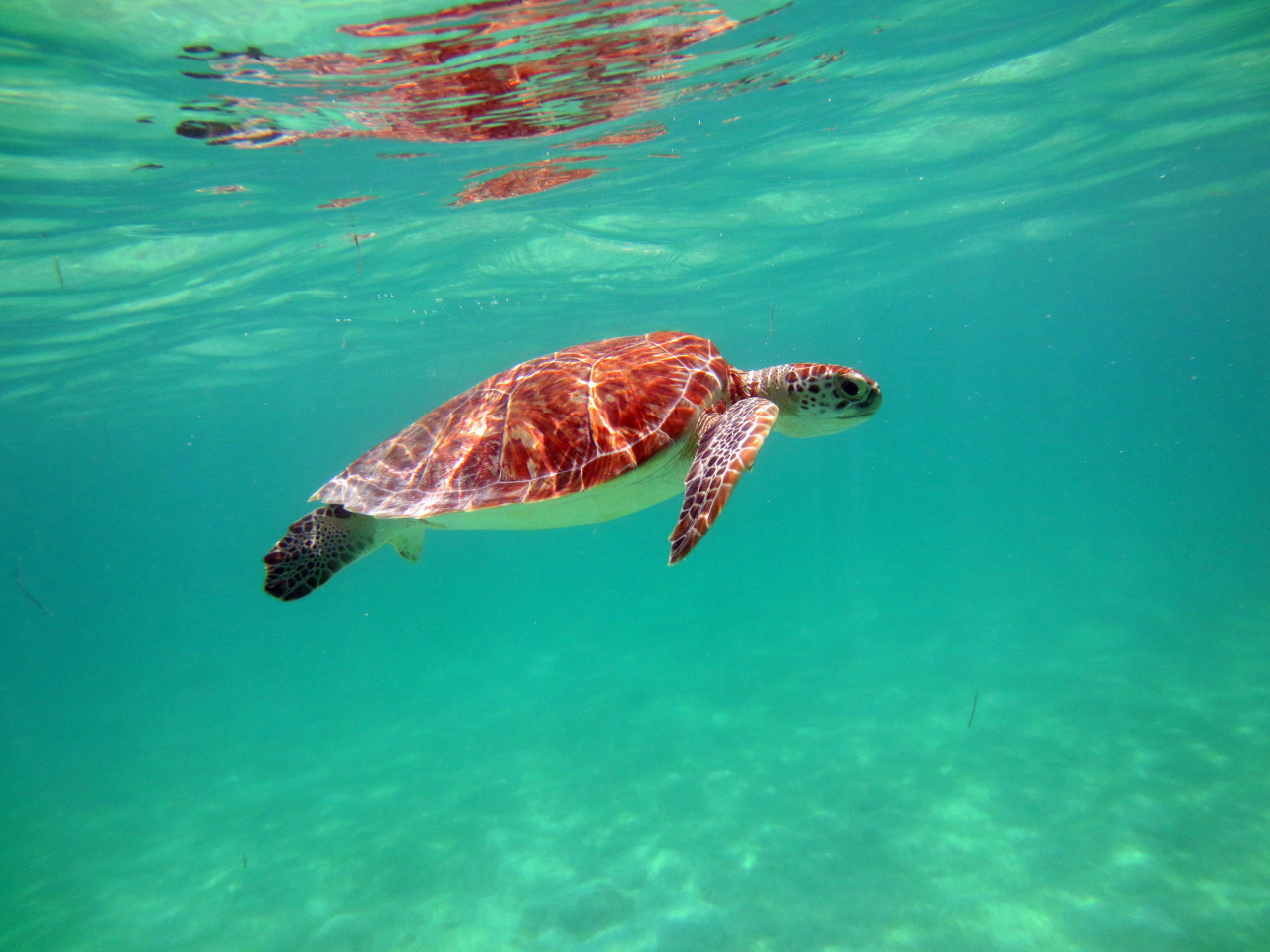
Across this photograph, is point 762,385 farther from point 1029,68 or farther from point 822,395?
point 1029,68

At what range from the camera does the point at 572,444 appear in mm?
4469

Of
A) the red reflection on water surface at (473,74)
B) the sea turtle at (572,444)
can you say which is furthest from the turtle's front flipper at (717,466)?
the red reflection on water surface at (473,74)

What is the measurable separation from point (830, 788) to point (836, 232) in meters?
17.6

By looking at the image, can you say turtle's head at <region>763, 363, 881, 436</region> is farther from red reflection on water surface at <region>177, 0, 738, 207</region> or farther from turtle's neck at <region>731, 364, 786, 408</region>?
red reflection on water surface at <region>177, 0, 738, 207</region>

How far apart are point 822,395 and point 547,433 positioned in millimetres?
2263

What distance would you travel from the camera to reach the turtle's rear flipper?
5.03 m

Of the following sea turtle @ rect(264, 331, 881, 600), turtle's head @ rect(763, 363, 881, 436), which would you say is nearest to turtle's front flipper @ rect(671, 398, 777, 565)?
sea turtle @ rect(264, 331, 881, 600)

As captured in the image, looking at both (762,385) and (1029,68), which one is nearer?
(762,385)

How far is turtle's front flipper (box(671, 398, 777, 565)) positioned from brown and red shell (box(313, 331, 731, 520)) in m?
0.36

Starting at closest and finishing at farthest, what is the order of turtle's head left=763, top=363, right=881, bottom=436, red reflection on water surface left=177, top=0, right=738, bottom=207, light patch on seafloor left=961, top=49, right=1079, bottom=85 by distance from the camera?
turtle's head left=763, top=363, right=881, bottom=436
red reflection on water surface left=177, top=0, right=738, bottom=207
light patch on seafloor left=961, top=49, right=1079, bottom=85

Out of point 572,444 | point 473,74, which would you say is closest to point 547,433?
point 572,444

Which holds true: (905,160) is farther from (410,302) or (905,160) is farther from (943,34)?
(410,302)

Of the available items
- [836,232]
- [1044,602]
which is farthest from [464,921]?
[836,232]

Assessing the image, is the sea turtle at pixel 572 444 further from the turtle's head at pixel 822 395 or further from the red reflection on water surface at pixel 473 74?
the red reflection on water surface at pixel 473 74
